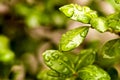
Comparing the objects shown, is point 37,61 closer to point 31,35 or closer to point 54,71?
point 31,35

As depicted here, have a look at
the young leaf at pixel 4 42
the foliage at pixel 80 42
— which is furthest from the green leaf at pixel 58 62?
the young leaf at pixel 4 42

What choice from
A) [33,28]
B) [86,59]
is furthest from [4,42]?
[86,59]

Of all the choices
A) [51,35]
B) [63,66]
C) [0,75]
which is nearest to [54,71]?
[63,66]

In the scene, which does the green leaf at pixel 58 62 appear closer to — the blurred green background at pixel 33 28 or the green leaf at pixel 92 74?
the green leaf at pixel 92 74

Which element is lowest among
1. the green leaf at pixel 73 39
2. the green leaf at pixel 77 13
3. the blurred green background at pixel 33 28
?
the blurred green background at pixel 33 28

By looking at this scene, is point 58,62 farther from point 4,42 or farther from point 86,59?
point 4,42
